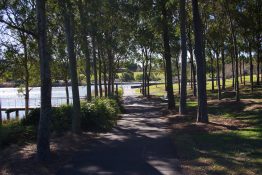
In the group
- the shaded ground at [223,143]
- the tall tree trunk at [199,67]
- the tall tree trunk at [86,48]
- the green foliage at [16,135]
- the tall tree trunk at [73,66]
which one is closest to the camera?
the shaded ground at [223,143]

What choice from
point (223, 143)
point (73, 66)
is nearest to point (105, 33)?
point (73, 66)

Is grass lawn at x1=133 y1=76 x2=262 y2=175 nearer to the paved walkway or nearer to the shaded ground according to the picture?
the shaded ground

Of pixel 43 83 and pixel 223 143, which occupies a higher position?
pixel 43 83

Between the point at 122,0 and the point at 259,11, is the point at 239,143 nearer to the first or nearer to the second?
the point at 122,0

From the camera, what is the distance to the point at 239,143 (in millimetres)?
13992

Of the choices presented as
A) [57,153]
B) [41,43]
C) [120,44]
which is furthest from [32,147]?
[120,44]

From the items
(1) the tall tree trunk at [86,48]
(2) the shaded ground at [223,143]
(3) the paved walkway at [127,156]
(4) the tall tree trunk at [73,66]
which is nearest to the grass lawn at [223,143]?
(2) the shaded ground at [223,143]

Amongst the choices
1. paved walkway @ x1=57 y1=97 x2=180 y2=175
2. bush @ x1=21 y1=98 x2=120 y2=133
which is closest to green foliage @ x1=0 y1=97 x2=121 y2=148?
bush @ x1=21 y1=98 x2=120 y2=133

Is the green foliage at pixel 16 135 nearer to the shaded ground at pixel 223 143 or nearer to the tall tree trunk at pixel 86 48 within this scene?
the shaded ground at pixel 223 143

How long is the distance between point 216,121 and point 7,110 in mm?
25640

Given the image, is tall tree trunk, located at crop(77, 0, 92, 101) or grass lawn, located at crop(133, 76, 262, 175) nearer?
grass lawn, located at crop(133, 76, 262, 175)

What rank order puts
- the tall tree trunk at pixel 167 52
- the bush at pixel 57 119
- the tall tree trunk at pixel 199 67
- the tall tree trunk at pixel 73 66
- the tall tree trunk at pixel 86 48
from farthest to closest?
the tall tree trunk at pixel 167 52 < the tall tree trunk at pixel 86 48 < the tall tree trunk at pixel 199 67 < the bush at pixel 57 119 < the tall tree trunk at pixel 73 66

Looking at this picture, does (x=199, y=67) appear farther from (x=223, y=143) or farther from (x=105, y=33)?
(x=105, y=33)

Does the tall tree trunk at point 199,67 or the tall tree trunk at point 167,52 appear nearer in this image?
the tall tree trunk at point 199,67
